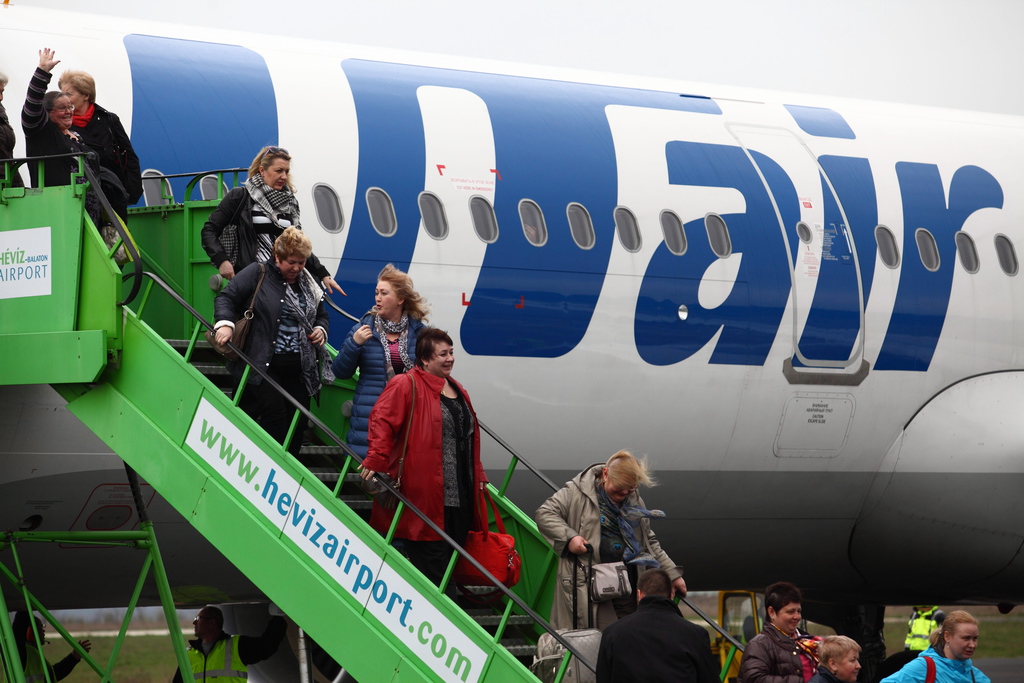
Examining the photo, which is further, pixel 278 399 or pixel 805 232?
pixel 805 232

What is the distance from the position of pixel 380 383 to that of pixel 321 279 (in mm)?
771

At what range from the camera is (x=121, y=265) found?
6.77 m

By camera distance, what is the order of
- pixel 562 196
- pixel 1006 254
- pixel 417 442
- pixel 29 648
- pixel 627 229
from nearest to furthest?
pixel 417 442, pixel 29 648, pixel 562 196, pixel 627 229, pixel 1006 254

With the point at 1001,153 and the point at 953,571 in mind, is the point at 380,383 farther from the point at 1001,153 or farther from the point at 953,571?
the point at 1001,153

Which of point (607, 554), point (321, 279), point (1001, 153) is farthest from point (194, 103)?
point (1001, 153)

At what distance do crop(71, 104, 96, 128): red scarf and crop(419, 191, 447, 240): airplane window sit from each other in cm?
271

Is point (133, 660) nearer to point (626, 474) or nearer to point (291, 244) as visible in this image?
point (291, 244)

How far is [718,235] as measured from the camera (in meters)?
10.6

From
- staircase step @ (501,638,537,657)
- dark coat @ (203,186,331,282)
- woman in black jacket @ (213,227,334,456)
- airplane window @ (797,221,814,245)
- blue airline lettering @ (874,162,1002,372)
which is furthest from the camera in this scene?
blue airline lettering @ (874,162,1002,372)

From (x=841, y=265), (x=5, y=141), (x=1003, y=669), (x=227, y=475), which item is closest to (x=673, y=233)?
(x=841, y=265)

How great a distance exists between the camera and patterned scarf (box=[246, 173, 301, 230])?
23.6 feet

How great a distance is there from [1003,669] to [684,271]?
14.8 meters

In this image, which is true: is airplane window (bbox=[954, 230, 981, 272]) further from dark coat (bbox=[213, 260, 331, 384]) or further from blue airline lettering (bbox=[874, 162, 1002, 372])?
dark coat (bbox=[213, 260, 331, 384])

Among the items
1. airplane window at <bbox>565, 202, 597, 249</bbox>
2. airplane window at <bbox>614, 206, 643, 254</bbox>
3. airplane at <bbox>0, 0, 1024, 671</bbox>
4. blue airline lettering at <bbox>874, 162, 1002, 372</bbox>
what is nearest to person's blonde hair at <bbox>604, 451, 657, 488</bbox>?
airplane at <bbox>0, 0, 1024, 671</bbox>
